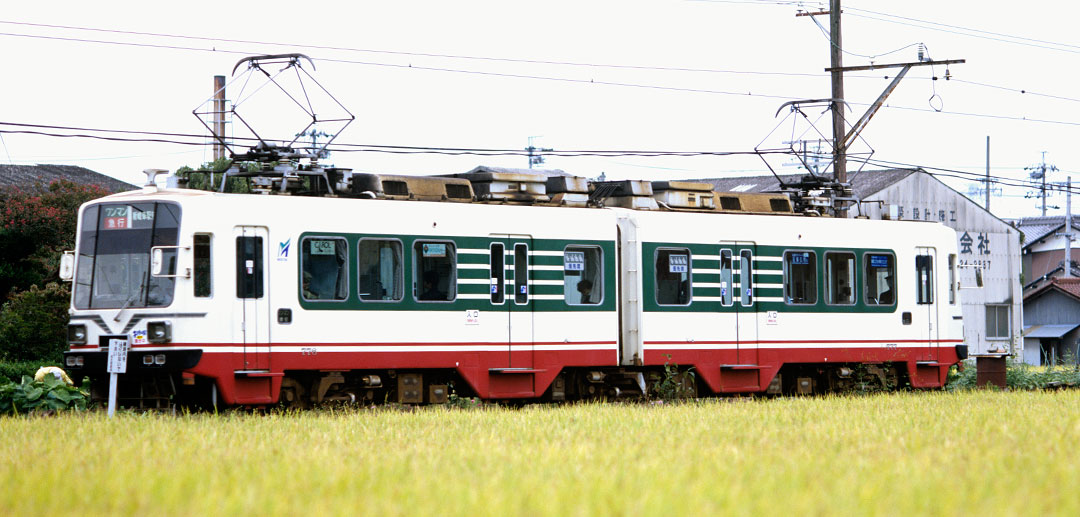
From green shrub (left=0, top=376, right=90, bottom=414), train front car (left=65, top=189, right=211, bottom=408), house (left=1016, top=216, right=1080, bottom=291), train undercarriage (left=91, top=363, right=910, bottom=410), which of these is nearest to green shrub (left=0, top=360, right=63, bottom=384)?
green shrub (left=0, top=376, right=90, bottom=414)

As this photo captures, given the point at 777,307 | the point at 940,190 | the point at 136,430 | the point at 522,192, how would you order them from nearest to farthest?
1. the point at 136,430
2. the point at 522,192
3. the point at 777,307
4. the point at 940,190

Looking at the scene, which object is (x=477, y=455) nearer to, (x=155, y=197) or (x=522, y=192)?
(x=155, y=197)

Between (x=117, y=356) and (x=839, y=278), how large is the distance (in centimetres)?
1128

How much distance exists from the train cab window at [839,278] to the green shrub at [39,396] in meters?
11.3

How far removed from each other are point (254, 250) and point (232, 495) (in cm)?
835

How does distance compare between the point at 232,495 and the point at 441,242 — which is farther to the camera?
the point at 441,242

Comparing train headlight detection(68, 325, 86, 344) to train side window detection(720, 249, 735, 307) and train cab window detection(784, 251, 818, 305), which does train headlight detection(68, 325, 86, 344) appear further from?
train cab window detection(784, 251, 818, 305)

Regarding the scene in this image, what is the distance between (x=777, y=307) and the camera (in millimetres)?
20734

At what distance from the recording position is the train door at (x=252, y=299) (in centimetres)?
1633

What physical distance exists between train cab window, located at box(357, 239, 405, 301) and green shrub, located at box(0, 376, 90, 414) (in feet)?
14.4

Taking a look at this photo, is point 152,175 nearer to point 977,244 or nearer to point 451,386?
point 451,386

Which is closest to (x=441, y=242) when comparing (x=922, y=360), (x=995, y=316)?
(x=922, y=360)

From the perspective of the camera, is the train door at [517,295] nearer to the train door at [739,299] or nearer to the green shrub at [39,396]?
the train door at [739,299]

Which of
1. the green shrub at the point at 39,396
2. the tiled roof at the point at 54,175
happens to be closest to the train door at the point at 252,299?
the green shrub at the point at 39,396
